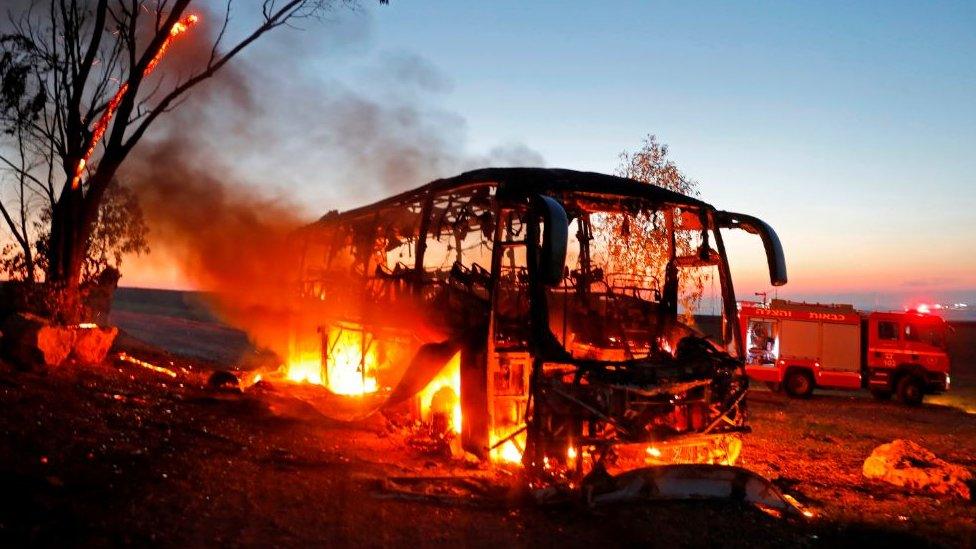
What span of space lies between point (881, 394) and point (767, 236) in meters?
15.5

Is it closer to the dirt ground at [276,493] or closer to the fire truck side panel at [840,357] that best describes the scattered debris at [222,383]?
→ the dirt ground at [276,493]

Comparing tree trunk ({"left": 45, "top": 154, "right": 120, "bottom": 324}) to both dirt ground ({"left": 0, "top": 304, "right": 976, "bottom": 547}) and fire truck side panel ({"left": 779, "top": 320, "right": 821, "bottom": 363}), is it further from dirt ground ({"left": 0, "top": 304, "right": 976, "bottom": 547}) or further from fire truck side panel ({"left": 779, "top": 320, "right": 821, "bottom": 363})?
fire truck side panel ({"left": 779, "top": 320, "right": 821, "bottom": 363})

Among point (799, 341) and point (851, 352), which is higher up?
point (799, 341)

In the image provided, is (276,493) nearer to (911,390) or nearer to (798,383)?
(798,383)

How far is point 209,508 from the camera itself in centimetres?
695

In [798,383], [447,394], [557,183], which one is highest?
[557,183]

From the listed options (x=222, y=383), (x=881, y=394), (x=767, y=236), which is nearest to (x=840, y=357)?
(x=881, y=394)

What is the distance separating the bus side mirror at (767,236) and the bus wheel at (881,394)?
14.9m

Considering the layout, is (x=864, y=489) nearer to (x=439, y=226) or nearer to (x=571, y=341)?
(x=571, y=341)

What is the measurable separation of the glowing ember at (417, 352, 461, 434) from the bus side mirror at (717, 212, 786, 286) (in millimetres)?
4802

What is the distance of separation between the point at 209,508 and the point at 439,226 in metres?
7.30

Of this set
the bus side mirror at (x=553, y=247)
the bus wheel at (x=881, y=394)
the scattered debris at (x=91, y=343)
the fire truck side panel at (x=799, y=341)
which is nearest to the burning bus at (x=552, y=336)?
the bus side mirror at (x=553, y=247)

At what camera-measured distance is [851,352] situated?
78.3ft

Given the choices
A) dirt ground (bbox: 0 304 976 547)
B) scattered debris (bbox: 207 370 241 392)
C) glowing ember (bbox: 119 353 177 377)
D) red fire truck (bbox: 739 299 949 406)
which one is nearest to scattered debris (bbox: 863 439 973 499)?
dirt ground (bbox: 0 304 976 547)
